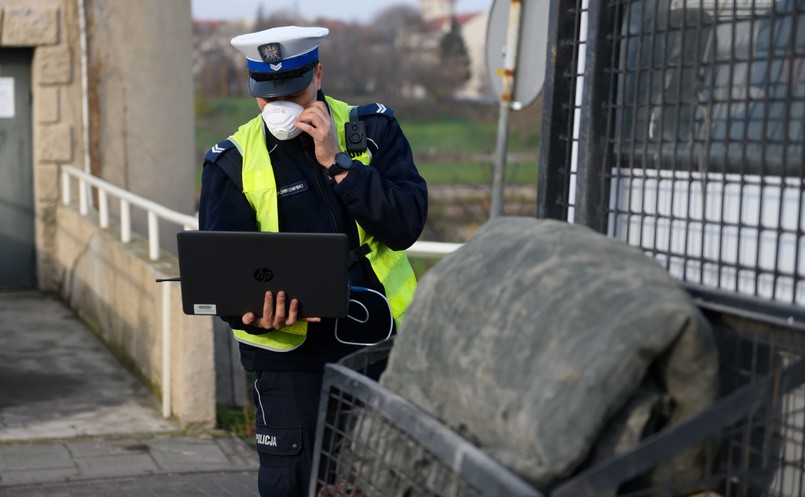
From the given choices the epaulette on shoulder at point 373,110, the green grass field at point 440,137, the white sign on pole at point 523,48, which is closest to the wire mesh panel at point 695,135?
the epaulette on shoulder at point 373,110

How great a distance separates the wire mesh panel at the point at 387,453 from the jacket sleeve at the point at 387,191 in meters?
1.04

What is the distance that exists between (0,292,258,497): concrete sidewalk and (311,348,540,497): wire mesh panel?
10.8ft

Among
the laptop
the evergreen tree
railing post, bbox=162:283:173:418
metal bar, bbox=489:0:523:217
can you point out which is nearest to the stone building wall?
railing post, bbox=162:283:173:418

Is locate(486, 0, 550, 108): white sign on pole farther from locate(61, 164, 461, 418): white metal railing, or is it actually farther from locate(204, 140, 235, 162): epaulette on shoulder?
locate(204, 140, 235, 162): epaulette on shoulder

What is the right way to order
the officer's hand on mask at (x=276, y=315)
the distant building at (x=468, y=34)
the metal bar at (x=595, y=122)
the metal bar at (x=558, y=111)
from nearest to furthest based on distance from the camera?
the metal bar at (x=595, y=122) < the metal bar at (x=558, y=111) < the officer's hand on mask at (x=276, y=315) < the distant building at (x=468, y=34)

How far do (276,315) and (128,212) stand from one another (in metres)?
5.12

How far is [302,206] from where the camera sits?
3.67 metres

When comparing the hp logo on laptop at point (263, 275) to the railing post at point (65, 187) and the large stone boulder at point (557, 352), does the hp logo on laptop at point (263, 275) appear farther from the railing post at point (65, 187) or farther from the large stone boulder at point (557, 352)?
the railing post at point (65, 187)

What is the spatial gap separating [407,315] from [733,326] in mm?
627

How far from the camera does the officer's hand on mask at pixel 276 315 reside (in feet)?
11.1

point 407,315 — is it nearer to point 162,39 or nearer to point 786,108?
point 786,108

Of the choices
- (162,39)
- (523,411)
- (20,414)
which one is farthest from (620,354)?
(162,39)

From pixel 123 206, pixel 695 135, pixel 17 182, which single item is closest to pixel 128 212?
pixel 123 206

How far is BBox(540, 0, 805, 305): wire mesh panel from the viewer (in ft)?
7.84
